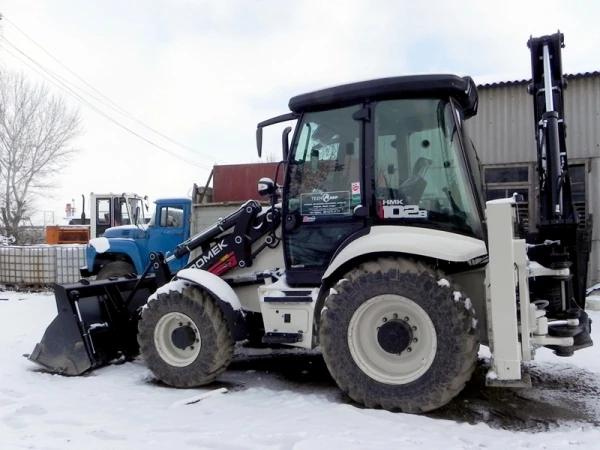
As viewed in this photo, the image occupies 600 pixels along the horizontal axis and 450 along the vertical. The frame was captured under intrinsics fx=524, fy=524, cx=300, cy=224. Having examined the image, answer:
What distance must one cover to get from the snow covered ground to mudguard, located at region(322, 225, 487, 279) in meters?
1.20

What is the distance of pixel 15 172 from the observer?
28.5 metres

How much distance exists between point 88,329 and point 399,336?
3196 millimetres

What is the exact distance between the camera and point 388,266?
13.4 feet

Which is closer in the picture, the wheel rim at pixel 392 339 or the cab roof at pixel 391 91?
the wheel rim at pixel 392 339

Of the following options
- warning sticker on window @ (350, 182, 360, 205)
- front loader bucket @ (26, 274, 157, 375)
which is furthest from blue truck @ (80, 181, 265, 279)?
warning sticker on window @ (350, 182, 360, 205)

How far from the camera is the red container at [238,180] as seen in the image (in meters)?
12.4

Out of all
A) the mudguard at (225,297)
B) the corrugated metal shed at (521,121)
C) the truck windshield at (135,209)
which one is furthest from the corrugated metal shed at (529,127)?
the truck windshield at (135,209)

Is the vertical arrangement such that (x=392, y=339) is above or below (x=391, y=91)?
below

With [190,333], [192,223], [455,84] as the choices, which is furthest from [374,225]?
[192,223]

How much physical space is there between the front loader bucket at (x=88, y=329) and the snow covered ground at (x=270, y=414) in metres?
0.15

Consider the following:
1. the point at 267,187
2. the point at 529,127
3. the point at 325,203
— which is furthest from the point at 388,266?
the point at 529,127

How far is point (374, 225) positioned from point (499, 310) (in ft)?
3.94

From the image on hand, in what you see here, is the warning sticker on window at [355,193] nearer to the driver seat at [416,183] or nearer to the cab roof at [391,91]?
the driver seat at [416,183]

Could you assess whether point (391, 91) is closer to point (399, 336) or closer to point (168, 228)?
point (399, 336)
